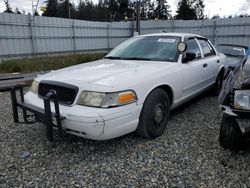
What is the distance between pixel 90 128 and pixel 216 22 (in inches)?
564

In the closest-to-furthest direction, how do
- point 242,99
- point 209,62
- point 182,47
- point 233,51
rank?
point 242,99 < point 182,47 < point 209,62 < point 233,51

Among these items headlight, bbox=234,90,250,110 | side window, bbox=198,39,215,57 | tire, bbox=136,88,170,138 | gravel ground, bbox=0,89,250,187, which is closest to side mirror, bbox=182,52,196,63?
tire, bbox=136,88,170,138

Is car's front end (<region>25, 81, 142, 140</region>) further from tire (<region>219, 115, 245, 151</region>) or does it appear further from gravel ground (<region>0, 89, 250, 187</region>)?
tire (<region>219, 115, 245, 151</region>)

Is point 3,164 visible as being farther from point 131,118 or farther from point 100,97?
point 131,118

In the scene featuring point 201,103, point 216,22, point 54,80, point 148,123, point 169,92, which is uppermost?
point 216,22

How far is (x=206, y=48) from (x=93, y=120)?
340 centimetres

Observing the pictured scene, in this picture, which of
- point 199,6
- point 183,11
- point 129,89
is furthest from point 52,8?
point 129,89

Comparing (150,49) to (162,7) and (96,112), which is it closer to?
(96,112)

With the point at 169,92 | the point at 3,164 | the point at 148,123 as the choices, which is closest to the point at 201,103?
the point at 169,92

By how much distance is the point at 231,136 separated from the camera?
8.24 ft

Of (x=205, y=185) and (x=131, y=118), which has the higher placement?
(x=131, y=118)

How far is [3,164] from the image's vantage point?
8.39 feet

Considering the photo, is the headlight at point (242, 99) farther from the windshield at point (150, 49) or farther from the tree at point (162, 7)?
Answer: the tree at point (162, 7)

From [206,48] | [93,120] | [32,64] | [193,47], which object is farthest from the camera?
[32,64]
